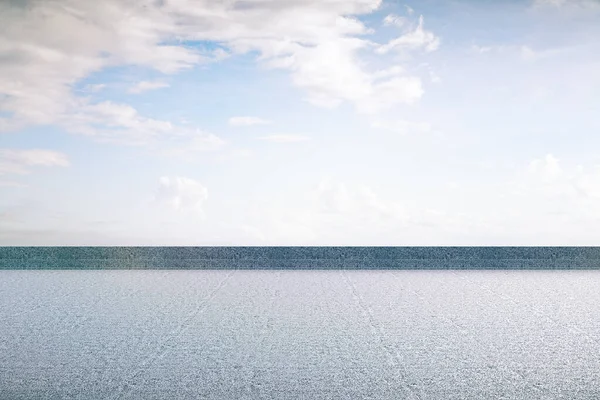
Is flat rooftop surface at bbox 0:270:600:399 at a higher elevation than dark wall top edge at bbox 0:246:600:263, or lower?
lower

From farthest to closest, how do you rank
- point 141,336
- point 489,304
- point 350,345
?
point 489,304
point 141,336
point 350,345

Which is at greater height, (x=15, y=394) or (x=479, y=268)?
(x=479, y=268)

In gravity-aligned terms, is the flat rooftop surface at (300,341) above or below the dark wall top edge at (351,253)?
below

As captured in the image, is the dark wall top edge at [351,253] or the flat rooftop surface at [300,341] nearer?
the flat rooftop surface at [300,341]

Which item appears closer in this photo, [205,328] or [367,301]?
[205,328]

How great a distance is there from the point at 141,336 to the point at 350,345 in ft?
6.90

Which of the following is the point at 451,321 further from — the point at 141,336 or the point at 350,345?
the point at 141,336

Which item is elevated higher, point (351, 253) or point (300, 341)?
point (351, 253)

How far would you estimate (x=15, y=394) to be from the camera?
490 centimetres

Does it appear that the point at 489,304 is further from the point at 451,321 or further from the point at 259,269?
the point at 259,269

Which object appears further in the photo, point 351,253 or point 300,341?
point 351,253

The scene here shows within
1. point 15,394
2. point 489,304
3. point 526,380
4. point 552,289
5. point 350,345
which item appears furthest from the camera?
point 552,289

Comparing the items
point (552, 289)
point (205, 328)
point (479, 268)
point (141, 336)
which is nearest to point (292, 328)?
point (205, 328)

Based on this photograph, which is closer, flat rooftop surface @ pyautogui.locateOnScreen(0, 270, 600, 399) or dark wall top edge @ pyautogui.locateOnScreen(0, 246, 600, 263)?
flat rooftop surface @ pyautogui.locateOnScreen(0, 270, 600, 399)
